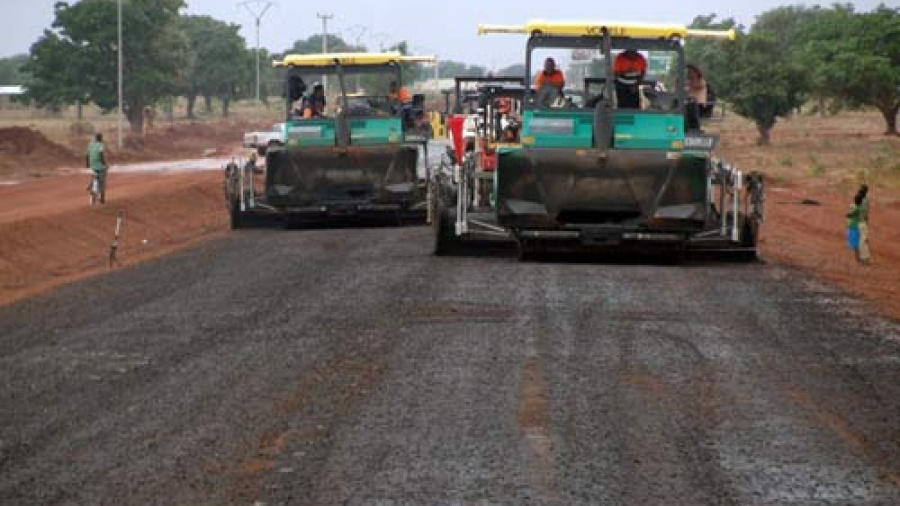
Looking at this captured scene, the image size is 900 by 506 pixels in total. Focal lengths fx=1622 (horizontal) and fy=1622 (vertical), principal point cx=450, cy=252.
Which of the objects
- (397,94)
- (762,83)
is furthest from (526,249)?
(762,83)

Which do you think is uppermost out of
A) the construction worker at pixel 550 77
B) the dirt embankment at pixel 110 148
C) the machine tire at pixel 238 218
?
the construction worker at pixel 550 77

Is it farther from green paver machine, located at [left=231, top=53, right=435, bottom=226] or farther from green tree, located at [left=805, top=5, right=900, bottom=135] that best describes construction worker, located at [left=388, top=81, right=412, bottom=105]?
green tree, located at [left=805, top=5, right=900, bottom=135]

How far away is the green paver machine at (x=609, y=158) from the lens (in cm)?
1931

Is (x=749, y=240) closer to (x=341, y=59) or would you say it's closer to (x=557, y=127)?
(x=557, y=127)

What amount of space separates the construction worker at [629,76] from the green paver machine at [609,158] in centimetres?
2

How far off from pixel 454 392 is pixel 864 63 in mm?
62902

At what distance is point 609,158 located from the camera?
63.3ft

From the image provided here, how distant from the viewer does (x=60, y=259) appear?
27859mm

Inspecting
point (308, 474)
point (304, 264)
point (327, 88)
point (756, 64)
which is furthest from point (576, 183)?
point (756, 64)

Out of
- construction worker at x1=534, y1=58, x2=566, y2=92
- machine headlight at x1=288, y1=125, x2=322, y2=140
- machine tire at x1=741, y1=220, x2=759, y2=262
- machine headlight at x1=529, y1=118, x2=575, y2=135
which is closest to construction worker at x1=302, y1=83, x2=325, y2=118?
machine headlight at x1=288, y1=125, x2=322, y2=140

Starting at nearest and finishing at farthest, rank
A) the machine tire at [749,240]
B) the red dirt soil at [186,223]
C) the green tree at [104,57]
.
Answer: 1. the machine tire at [749,240]
2. the red dirt soil at [186,223]
3. the green tree at [104,57]

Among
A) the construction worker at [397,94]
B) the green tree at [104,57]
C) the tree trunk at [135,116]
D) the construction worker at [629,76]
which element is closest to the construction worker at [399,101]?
the construction worker at [397,94]

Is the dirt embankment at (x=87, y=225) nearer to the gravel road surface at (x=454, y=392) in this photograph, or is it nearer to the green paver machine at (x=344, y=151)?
the green paver machine at (x=344, y=151)

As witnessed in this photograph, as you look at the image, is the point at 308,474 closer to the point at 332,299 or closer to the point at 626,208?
the point at 332,299
